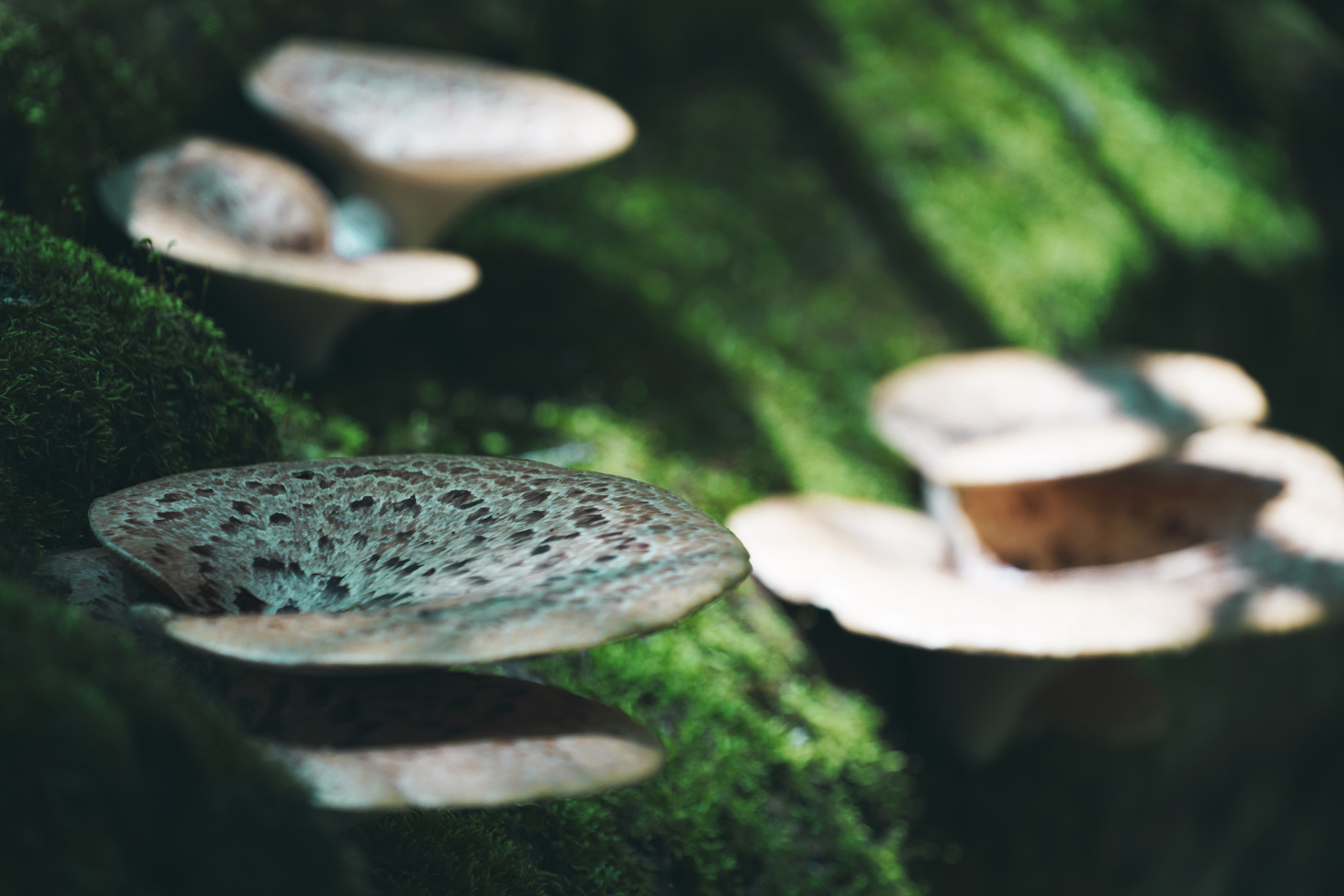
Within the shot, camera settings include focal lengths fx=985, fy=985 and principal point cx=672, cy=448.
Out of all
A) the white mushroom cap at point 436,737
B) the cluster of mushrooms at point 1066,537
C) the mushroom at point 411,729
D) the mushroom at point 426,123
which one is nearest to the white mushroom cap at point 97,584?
the mushroom at point 411,729

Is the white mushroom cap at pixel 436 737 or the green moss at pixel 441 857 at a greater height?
the white mushroom cap at pixel 436 737

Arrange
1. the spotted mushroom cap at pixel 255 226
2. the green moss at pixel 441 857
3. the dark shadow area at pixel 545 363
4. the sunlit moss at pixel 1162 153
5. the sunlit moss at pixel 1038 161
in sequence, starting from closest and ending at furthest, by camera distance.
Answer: the green moss at pixel 441 857 → the spotted mushroom cap at pixel 255 226 → the dark shadow area at pixel 545 363 → the sunlit moss at pixel 1038 161 → the sunlit moss at pixel 1162 153

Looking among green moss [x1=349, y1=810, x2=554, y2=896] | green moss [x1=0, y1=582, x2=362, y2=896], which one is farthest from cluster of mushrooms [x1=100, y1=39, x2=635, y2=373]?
green moss [x1=0, y1=582, x2=362, y2=896]

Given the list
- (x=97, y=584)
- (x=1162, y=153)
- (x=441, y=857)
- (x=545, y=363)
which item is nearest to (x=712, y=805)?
(x=441, y=857)

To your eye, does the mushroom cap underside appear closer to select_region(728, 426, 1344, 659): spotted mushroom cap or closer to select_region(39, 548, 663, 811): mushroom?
select_region(728, 426, 1344, 659): spotted mushroom cap

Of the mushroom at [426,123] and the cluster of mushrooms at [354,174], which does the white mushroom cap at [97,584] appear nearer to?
the cluster of mushrooms at [354,174]
